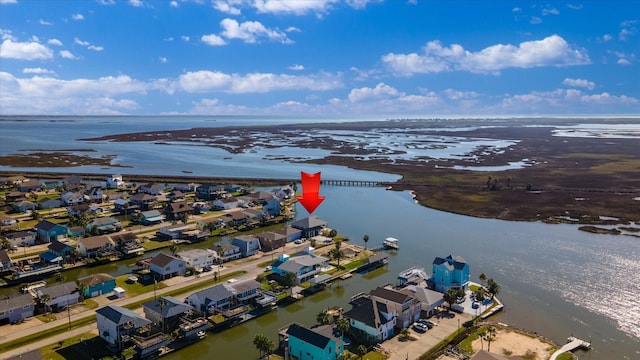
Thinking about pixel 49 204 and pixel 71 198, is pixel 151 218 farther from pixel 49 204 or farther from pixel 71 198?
pixel 49 204

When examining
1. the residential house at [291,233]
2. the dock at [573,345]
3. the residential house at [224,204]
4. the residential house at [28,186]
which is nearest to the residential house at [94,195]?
the residential house at [28,186]

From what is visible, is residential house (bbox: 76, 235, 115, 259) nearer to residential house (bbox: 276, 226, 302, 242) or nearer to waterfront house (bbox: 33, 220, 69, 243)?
waterfront house (bbox: 33, 220, 69, 243)

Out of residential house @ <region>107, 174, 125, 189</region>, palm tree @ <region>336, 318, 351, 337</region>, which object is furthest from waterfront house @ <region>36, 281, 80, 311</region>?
residential house @ <region>107, 174, 125, 189</region>

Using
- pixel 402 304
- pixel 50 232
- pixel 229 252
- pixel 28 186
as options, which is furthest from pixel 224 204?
pixel 402 304

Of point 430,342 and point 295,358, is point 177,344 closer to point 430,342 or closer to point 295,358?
point 295,358

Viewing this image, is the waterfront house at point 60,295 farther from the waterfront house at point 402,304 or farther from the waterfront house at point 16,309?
the waterfront house at point 402,304

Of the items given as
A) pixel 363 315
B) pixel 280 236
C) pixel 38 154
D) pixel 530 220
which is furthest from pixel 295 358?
pixel 38 154
